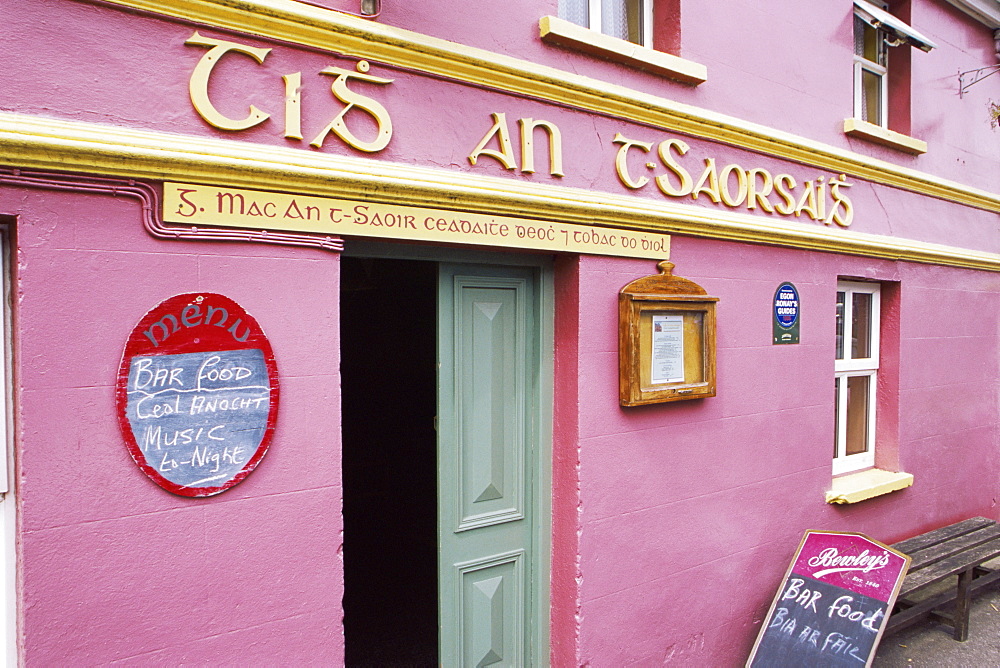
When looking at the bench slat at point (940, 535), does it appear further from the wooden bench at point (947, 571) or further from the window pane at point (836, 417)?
the window pane at point (836, 417)

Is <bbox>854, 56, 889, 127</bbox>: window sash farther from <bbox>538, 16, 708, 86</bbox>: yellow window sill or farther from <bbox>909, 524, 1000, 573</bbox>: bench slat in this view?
<bbox>909, 524, 1000, 573</bbox>: bench slat

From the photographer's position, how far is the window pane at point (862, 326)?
5297 mm

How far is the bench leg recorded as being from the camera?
4750 mm

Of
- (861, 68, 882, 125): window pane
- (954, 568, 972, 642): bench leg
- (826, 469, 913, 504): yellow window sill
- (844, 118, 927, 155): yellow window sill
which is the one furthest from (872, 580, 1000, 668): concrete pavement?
(861, 68, 882, 125): window pane

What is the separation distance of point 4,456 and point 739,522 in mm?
3832

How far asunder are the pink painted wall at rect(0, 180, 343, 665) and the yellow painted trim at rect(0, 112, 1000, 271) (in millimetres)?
158

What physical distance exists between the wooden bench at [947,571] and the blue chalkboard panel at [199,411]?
4.16 m

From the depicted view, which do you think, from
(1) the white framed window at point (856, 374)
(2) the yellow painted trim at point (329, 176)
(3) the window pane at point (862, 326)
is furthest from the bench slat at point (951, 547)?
(2) the yellow painted trim at point (329, 176)

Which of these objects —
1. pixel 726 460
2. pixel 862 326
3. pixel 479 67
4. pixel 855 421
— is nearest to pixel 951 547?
pixel 855 421

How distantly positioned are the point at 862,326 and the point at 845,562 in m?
2.12

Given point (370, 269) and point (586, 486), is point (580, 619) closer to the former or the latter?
point (586, 486)

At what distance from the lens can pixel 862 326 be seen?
17.5 ft

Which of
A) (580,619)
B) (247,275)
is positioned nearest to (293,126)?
(247,275)

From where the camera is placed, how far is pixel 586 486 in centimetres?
343
